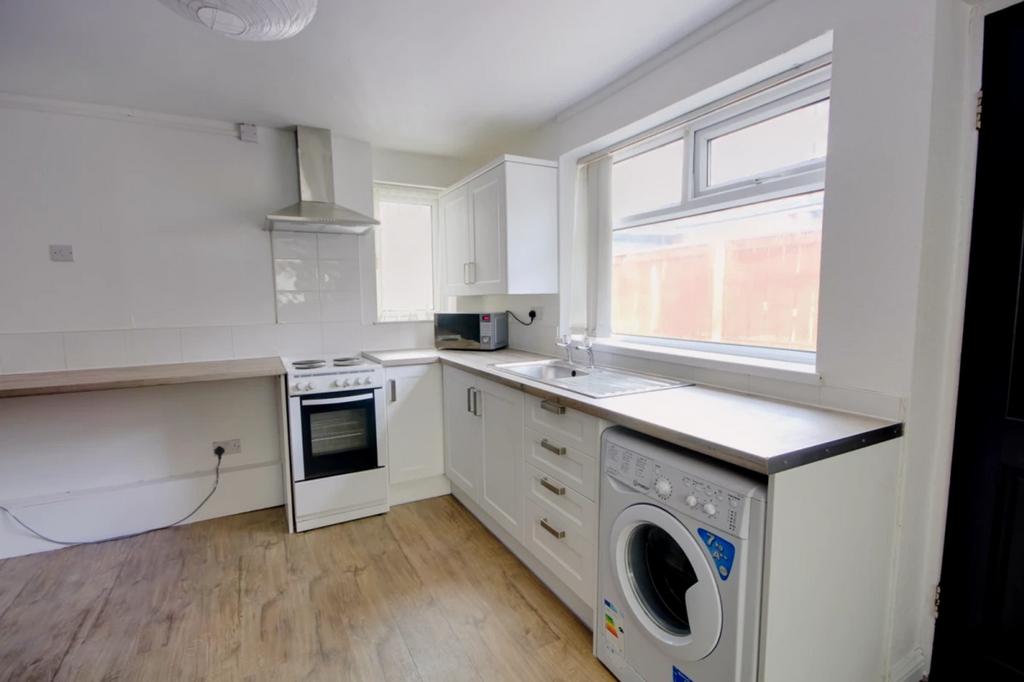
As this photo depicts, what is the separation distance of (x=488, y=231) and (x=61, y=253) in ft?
7.50

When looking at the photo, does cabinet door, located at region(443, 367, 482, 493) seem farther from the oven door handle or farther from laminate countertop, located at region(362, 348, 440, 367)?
the oven door handle

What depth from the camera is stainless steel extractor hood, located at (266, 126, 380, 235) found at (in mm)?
2818

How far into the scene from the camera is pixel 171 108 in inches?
103

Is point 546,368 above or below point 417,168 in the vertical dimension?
below

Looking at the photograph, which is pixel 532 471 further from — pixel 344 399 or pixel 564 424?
pixel 344 399

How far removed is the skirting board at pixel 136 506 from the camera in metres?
2.46

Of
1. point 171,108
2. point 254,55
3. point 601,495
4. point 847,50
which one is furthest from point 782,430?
point 171,108

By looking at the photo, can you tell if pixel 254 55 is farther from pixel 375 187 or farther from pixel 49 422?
pixel 49 422

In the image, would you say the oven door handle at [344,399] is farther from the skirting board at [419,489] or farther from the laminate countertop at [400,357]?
the skirting board at [419,489]

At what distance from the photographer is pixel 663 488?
1.33 m

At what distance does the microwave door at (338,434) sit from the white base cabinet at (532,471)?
1.60ft

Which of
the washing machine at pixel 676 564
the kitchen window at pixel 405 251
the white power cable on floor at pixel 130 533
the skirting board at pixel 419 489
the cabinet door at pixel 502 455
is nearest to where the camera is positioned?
the washing machine at pixel 676 564

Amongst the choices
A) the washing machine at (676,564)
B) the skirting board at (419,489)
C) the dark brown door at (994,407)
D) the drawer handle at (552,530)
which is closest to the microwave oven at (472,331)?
the skirting board at (419,489)

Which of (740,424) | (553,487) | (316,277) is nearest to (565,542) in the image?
(553,487)
